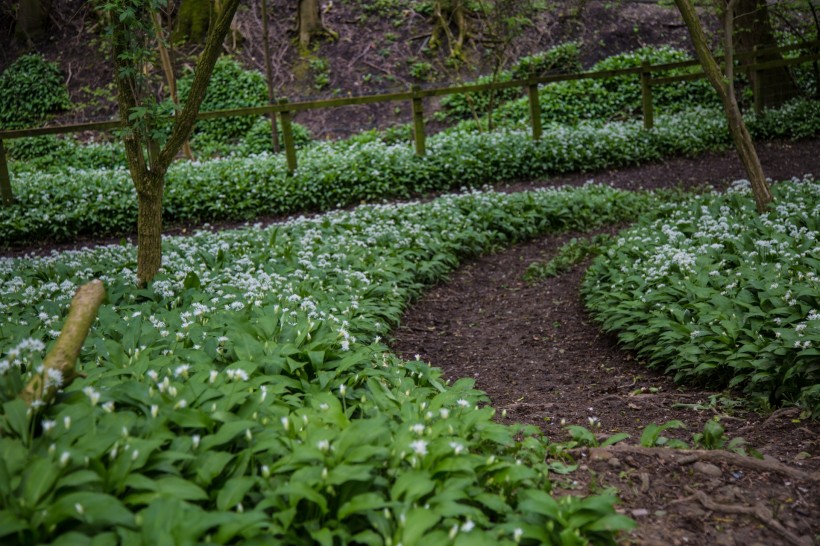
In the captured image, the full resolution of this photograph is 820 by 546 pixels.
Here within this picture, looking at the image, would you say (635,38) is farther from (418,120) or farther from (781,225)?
(781,225)

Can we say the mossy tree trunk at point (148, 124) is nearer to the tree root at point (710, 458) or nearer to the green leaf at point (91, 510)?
the green leaf at point (91, 510)

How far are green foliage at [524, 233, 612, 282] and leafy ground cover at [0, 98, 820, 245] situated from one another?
154 inches

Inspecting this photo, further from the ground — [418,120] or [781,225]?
[418,120]

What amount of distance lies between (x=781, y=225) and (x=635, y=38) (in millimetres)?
15059

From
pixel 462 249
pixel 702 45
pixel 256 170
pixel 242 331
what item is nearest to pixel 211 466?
pixel 242 331

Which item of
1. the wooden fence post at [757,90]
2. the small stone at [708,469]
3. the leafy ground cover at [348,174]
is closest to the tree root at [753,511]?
the small stone at [708,469]

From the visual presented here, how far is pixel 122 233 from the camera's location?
34.7 ft

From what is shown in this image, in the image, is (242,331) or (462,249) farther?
(462,249)

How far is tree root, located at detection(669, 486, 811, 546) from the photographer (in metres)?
2.65

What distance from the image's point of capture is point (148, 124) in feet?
18.6

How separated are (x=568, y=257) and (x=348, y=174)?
16.1 feet

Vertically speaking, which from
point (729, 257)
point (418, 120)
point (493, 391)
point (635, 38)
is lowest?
point (493, 391)

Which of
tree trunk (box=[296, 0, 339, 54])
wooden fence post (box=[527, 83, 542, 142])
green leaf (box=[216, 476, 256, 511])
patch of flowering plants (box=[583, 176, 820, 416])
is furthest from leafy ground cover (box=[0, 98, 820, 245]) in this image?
green leaf (box=[216, 476, 256, 511])

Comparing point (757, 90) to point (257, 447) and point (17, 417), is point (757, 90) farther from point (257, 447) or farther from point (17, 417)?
point (17, 417)
